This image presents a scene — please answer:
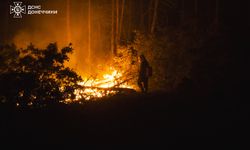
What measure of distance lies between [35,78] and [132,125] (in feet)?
10.8

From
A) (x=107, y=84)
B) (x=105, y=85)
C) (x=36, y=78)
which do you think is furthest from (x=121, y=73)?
(x=36, y=78)

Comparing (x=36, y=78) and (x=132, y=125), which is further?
(x=36, y=78)

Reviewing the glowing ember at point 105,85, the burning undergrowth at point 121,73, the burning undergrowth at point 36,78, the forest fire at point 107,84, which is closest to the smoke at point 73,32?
the burning undergrowth at point 121,73

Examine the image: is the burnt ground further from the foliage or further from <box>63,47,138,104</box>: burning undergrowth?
<box>63,47,138,104</box>: burning undergrowth

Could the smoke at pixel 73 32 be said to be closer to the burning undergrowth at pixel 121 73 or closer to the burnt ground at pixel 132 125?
the burning undergrowth at pixel 121 73

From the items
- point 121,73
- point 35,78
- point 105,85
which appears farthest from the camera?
point 121,73

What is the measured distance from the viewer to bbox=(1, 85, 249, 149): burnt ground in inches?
391

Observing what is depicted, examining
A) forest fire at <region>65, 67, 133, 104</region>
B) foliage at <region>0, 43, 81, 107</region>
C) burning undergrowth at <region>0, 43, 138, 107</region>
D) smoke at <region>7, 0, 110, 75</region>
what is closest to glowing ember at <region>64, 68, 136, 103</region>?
forest fire at <region>65, 67, 133, 104</region>

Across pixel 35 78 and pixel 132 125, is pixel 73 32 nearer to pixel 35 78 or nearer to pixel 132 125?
pixel 35 78

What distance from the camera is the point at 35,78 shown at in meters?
12.0

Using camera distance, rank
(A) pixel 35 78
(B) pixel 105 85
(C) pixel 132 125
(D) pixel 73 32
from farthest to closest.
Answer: (D) pixel 73 32
(B) pixel 105 85
(A) pixel 35 78
(C) pixel 132 125

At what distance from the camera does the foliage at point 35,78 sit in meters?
11.6

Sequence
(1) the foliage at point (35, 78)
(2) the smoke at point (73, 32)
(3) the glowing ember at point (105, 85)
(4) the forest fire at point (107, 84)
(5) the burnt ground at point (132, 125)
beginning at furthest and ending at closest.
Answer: (2) the smoke at point (73, 32), (4) the forest fire at point (107, 84), (3) the glowing ember at point (105, 85), (1) the foliage at point (35, 78), (5) the burnt ground at point (132, 125)

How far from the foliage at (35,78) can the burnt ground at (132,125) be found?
421mm
